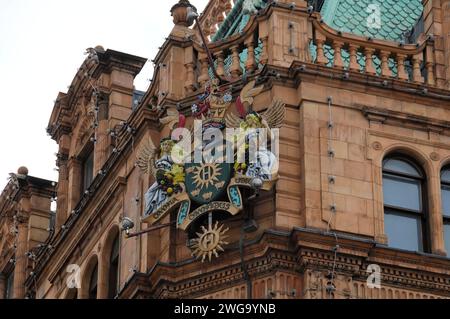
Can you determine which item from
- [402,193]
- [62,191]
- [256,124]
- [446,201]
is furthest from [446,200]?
[62,191]

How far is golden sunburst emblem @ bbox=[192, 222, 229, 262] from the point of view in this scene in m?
42.9

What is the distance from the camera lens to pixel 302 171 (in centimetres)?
4341

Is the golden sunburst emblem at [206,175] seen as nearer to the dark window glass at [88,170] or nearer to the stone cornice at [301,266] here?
the stone cornice at [301,266]

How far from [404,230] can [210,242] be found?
3766mm

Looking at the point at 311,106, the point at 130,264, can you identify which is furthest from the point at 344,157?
the point at 130,264

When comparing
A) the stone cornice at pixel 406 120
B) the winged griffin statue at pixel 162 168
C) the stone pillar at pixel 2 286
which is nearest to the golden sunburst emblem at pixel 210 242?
the winged griffin statue at pixel 162 168

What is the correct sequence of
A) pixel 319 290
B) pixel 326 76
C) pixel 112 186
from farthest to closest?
pixel 112 186 < pixel 326 76 < pixel 319 290

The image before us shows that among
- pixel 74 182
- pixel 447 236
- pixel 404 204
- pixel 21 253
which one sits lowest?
pixel 447 236

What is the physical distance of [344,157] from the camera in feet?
144

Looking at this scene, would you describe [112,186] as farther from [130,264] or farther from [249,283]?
[249,283]

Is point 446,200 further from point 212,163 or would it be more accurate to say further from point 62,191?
point 62,191

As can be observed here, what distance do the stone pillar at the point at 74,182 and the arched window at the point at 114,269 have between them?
3.73 meters

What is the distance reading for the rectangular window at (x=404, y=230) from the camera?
143 feet

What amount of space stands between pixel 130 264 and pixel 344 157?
4.83 m
